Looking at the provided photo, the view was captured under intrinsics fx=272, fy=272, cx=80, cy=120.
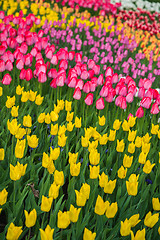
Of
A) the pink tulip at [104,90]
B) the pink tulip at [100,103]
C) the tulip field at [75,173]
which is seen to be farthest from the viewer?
the pink tulip at [104,90]

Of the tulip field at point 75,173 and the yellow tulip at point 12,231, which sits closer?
the yellow tulip at point 12,231

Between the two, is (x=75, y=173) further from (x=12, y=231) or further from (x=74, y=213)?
(x=12, y=231)

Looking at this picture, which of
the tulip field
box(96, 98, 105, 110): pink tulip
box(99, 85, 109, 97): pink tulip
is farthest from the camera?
box(99, 85, 109, 97): pink tulip

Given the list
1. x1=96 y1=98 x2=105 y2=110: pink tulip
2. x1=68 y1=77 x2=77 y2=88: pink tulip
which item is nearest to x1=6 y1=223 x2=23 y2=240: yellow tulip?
x1=96 y1=98 x2=105 y2=110: pink tulip

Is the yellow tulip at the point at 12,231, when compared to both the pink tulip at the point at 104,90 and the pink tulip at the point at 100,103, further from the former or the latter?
the pink tulip at the point at 104,90

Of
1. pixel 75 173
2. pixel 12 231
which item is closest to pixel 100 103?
pixel 75 173

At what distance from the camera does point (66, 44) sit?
17.2 ft

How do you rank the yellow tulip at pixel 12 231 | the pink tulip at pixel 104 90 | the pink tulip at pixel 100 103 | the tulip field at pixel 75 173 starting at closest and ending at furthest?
1. the yellow tulip at pixel 12 231
2. the tulip field at pixel 75 173
3. the pink tulip at pixel 100 103
4. the pink tulip at pixel 104 90

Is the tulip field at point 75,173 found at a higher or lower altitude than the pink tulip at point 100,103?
lower

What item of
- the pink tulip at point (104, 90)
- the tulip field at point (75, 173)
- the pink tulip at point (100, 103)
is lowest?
the tulip field at point (75, 173)

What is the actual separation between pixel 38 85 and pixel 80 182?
1662 millimetres

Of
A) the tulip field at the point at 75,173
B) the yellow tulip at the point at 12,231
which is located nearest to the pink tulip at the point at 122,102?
the tulip field at the point at 75,173

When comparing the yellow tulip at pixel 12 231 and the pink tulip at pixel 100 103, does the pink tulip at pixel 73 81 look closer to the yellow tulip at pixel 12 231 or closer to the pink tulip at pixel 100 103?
the pink tulip at pixel 100 103

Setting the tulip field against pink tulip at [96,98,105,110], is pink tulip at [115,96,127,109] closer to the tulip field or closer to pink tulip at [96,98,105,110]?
the tulip field
